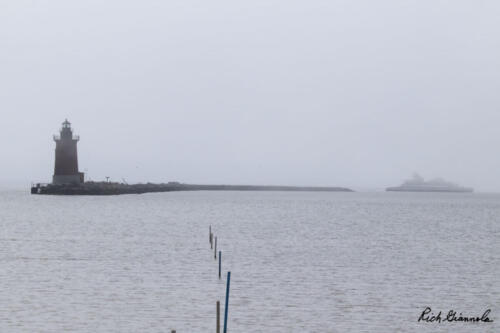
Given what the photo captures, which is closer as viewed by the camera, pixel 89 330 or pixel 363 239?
pixel 89 330

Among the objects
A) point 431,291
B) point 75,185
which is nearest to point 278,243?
point 431,291

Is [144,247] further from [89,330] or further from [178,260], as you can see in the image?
[89,330]

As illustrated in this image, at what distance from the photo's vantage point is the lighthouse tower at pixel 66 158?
12162 centimetres

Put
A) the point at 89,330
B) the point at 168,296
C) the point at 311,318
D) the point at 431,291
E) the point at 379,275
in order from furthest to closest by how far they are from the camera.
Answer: the point at 379,275 → the point at 431,291 → the point at 168,296 → the point at 311,318 → the point at 89,330

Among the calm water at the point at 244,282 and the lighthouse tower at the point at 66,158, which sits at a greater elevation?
the lighthouse tower at the point at 66,158

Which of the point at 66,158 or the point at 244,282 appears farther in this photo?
the point at 66,158

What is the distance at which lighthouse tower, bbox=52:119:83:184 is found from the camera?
12162cm

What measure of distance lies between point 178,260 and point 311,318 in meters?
18.6

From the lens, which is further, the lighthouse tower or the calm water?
the lighthouse tower

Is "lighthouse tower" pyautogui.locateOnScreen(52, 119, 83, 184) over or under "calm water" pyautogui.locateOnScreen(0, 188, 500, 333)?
over

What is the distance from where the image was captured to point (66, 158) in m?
125

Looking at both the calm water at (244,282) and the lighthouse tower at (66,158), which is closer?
the calm water at (244,282)

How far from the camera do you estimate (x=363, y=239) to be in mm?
63219

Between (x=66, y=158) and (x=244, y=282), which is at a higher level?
(x=66, y=158)
